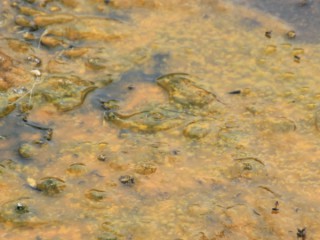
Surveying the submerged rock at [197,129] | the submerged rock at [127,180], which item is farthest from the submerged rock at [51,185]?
the submerged rock at [197,129]

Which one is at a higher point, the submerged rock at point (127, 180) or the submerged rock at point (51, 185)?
the submerged rock at point (127, 180)

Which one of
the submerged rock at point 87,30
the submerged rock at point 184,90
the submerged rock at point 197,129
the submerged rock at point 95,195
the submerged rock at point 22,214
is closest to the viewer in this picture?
the submerged rock at point 22,214

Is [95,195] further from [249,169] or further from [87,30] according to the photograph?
[87,30]

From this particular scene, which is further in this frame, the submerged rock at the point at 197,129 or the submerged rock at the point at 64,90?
the submerged rock at the point at 64,90

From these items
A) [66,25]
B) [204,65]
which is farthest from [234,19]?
[66,25]

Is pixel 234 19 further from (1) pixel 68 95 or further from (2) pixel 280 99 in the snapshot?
(1) pixel 68 95

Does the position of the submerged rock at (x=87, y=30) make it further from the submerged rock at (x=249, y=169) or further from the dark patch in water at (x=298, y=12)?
the submerged rock at (x=249, y=169)

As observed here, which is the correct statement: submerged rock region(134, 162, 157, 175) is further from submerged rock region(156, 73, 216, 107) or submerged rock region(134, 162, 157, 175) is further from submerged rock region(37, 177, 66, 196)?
submerged rock region(156, 73, 216, 107)

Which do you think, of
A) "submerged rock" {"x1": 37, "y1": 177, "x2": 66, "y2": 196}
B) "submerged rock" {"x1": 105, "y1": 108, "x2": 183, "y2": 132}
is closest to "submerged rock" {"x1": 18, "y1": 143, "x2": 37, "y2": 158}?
"submerged rock" {"x1": 37, "y1": 177, "x2": 66, "y2": 196}
